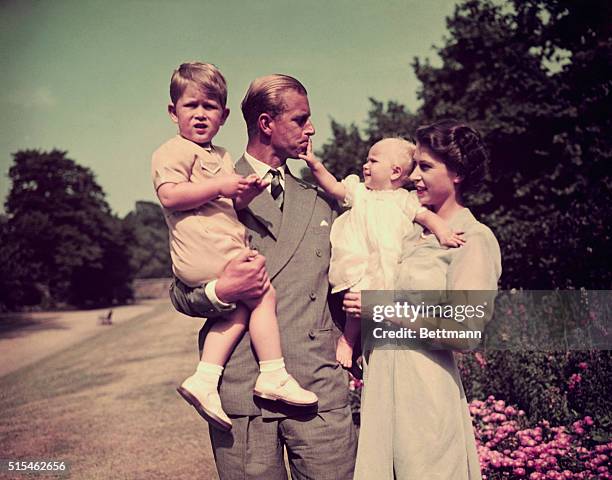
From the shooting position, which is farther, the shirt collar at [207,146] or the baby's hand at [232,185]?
the shirt collar at [207,146]

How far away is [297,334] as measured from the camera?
8.77 ft

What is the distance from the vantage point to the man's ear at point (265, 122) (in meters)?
2.78

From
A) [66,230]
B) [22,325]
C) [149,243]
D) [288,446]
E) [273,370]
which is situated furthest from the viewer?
[149,243]

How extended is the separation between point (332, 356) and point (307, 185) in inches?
34.0

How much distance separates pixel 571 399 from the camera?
19.1ft

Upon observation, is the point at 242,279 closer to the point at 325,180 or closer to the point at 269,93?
the point at 325,180

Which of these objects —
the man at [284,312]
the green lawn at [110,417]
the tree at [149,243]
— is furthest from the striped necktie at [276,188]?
the tree at [149,243]

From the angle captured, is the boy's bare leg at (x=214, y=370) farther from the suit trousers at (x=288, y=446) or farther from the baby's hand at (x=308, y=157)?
the baby's hand at (x=308, y=157)

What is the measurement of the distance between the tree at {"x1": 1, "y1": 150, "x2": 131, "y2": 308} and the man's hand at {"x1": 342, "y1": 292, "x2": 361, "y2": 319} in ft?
140

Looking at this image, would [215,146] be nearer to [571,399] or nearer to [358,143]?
[571,399]

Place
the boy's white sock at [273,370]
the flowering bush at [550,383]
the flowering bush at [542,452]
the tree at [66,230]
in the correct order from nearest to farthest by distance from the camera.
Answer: the boy's white sock at [273,370]
the flowering bush at [542,452]
the flowering bush at [550,383]
the tree at [66,230]

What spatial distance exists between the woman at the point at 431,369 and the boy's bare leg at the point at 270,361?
1.09 feet

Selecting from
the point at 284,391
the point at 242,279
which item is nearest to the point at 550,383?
the point at 284,391

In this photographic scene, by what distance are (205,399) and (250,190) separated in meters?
0.89
